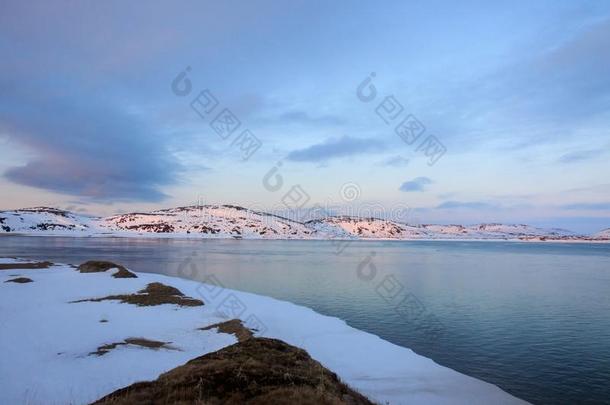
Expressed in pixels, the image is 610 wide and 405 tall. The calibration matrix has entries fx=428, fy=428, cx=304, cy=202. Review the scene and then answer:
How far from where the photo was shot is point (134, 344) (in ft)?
62.4

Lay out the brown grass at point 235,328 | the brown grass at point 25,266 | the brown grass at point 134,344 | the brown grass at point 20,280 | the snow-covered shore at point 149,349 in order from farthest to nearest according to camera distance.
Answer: the brown grass at point 25,266
the brown grass at point 20,280
the brown grass at point 235,328
the brown grass at point 134,344
the snow-covered shore at point 149,349

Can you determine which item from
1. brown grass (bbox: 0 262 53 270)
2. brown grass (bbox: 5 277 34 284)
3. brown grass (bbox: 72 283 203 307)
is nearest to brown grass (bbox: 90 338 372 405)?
brown grass (bbox: 72 283 203 307)

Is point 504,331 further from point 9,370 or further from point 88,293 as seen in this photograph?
point 88,293

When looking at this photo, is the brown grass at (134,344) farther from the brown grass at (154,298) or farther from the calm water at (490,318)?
the calm water at (490,318)

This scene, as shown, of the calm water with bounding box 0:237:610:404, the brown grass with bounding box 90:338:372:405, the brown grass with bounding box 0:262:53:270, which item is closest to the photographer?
the brown grass with bounding box 90:338:372:405

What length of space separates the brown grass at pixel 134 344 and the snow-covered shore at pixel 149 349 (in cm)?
27

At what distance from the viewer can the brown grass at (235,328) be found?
71.4ft

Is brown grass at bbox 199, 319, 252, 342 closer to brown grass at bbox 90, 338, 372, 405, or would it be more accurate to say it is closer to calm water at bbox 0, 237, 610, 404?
calm water at bbox 0, 237, 610, 404

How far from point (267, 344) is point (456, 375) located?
905 centimetres

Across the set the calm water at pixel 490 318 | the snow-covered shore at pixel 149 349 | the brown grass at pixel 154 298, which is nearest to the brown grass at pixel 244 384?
the snow-covered shore at pixel 149 349

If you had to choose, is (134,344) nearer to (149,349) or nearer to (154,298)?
(149,349)

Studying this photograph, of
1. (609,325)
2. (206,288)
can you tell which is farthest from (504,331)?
(206,288)

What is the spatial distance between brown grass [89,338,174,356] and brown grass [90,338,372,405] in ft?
24.8

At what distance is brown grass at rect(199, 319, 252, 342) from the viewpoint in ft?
71.4
